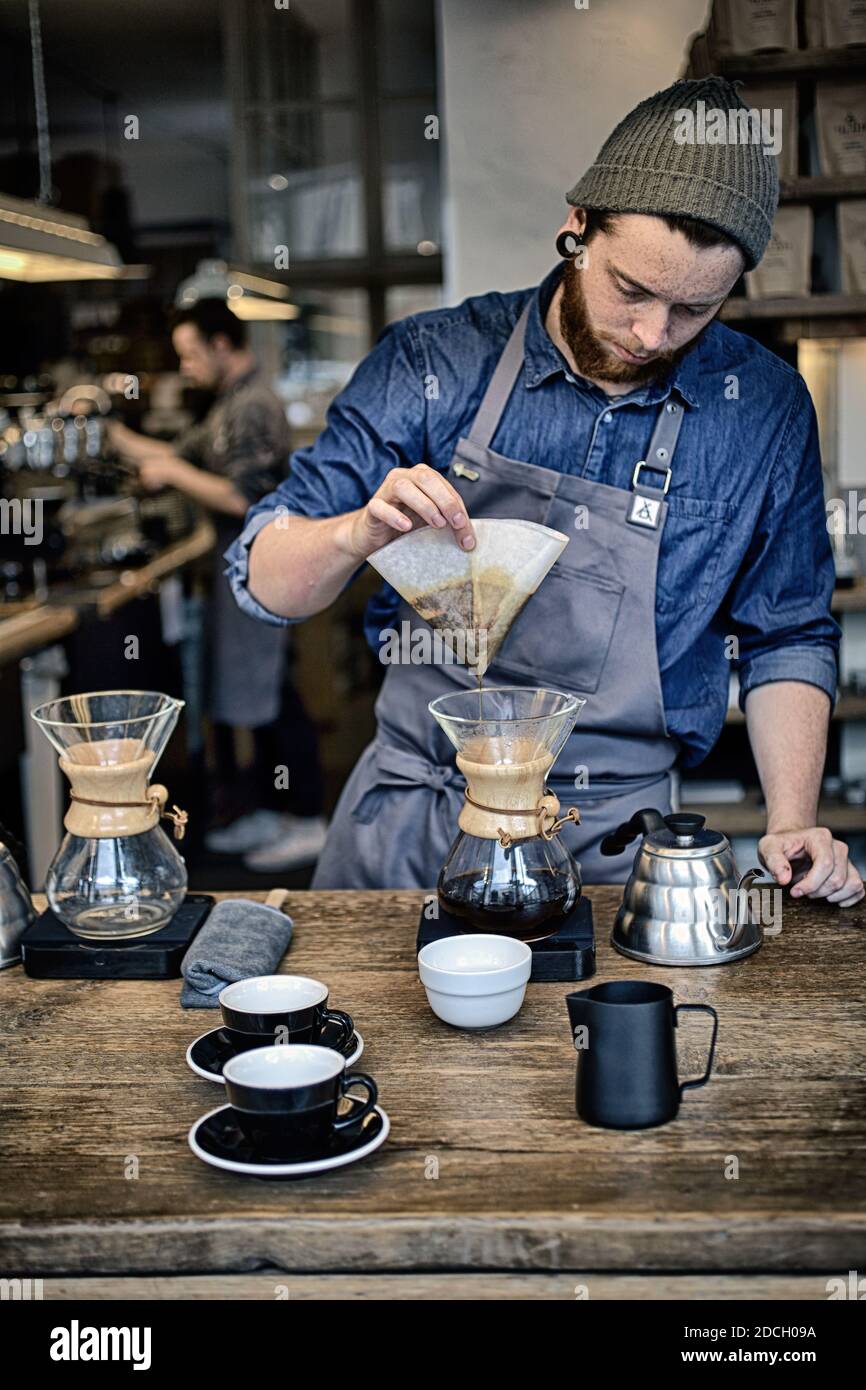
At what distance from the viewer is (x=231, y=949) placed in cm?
162

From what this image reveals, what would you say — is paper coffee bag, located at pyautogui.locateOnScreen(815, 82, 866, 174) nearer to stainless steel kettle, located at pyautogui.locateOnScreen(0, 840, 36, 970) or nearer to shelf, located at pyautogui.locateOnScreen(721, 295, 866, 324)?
shelf, located at pyautogui.locateOnScreen(721, 295, 866, 324)

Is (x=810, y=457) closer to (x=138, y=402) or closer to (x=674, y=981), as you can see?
(x=674, y=981)

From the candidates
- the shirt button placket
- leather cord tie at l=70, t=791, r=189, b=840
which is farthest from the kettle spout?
the shirt button placket

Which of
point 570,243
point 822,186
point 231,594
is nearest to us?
point 570,243

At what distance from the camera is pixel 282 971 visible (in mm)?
1678

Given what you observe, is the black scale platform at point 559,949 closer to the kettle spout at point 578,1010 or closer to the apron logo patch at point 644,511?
the kettle spout at point 578,1010

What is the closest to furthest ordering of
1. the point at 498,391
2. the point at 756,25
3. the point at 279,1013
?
the point at 279,1013
the point at 498,391
the point at 756,25

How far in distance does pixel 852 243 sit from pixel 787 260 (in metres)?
0.15

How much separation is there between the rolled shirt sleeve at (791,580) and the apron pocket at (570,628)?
0.76ft

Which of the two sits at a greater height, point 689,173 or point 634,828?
point 689,173

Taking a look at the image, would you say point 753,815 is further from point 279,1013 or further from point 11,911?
point 279,1013

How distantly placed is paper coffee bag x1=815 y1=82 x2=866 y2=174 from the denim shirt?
51.0 inches

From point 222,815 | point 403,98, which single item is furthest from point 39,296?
point 222,815

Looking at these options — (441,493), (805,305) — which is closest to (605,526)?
(441,493)
